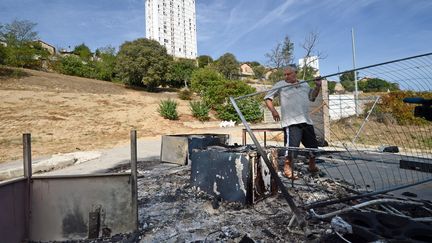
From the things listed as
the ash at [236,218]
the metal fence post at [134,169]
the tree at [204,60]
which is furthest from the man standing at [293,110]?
the tree at [204,60]

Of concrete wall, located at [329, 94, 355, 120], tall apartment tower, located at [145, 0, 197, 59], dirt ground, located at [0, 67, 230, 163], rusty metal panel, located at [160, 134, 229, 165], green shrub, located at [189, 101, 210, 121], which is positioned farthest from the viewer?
tall apartment tower, located at [145, 0, 197, 59]

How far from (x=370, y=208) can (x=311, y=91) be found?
181 cm

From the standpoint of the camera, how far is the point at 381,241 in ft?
6.05

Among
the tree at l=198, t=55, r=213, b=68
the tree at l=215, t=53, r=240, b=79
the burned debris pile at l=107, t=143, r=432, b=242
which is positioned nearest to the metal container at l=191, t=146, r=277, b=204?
the burned debris pile at l=107, t=143, r=432, b=242

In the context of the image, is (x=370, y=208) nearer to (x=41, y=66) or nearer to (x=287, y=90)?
(x=287, y=90)

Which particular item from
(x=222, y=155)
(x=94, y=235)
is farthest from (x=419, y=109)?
(x=94, y=235)

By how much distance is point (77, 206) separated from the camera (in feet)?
7.94

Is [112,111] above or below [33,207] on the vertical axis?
above

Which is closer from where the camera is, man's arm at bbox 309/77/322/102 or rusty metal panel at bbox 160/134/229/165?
man's arm at bbox 309/77/322/102

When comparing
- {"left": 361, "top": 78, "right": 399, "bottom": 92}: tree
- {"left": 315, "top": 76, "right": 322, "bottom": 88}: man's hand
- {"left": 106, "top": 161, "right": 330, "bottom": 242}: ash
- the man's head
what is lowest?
{"left": 106, "top": 161, "right": 330, "bottom": 242}: ash

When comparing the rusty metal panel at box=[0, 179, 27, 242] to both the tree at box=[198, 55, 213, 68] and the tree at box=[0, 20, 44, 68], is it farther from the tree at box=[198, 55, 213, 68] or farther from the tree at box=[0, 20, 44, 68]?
the tree at box=[198, 55, 213, 68]

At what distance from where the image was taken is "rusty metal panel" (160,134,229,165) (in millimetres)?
5582

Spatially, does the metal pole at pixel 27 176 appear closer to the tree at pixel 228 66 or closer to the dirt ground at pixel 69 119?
the dirt ground at pixel 69 119

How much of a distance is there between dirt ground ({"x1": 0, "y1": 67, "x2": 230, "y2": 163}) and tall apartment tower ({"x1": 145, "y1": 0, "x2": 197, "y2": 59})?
69.3 m
